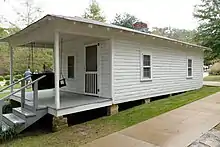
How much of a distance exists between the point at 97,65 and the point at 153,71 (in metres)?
2.67

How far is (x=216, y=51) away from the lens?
1833cm

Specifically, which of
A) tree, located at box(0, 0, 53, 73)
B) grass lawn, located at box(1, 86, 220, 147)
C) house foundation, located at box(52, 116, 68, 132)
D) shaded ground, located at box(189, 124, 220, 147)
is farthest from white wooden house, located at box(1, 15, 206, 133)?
tree, located at box(0, 0, 53, 73)

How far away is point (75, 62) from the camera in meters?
8.63

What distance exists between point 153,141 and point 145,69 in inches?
177

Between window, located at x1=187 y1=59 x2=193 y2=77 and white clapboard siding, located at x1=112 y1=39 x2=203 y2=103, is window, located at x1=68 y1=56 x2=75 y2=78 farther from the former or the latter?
window, located at x1=187 y1=59 x2=193 y2=77

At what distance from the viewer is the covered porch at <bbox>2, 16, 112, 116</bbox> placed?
17.8 feet

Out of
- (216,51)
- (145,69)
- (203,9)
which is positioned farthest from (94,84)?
(203,9)

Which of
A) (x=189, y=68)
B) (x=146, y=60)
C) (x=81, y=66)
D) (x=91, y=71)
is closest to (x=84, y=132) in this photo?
(x=91, y=71)

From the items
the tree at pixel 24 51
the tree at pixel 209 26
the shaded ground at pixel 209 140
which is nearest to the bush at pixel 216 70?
the tree at pixel 209 26

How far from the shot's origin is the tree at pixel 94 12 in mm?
28766

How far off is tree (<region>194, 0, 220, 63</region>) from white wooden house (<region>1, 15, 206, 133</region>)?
9645 millimetres

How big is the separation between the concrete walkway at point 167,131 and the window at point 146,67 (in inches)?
85.5

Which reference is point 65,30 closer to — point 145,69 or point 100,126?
point 100,126

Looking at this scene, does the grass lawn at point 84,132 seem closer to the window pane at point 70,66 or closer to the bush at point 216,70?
the window pane at point 70,66
